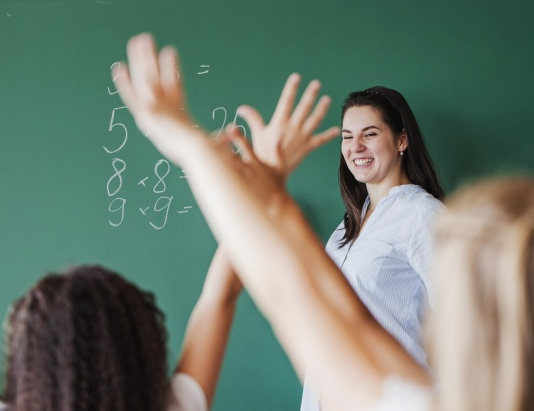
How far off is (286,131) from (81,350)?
42 cm

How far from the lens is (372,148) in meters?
2.16

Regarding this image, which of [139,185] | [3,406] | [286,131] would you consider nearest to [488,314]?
[286,131]

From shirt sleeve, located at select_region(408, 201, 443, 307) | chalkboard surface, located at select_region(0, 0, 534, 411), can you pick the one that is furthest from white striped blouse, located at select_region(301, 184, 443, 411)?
chalkboard surface, located at select_region(0, 0, 534, 411)

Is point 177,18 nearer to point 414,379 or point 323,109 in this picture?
point 323,109

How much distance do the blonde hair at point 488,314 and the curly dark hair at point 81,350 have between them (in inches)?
18.3

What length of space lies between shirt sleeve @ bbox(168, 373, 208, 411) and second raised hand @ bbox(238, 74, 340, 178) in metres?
0.39

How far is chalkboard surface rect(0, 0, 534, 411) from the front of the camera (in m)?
2.22

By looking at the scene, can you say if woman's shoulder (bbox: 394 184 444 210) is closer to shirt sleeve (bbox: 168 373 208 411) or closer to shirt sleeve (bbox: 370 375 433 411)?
shirt sleeve (bbox: 168 373 208 411)

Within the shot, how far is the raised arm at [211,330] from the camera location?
41.4 inches

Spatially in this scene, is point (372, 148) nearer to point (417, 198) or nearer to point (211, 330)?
point (417, 198)

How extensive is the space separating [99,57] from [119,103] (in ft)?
0.58

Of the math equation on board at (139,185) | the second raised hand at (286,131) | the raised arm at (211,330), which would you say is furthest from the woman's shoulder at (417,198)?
the second raised hand at (286,131)

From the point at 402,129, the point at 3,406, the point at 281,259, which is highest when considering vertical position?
the point at 281,259

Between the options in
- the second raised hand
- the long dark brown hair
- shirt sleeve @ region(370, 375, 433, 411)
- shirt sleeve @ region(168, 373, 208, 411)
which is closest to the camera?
shirt sleeve @ region(370, 375, 433, 411)
